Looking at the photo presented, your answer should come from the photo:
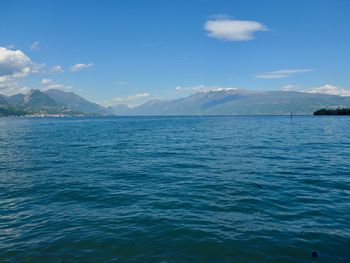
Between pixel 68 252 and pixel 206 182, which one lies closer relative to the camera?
pixel 68 252

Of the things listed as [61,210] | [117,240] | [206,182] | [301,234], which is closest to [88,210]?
[61,210]

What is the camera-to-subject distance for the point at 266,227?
16797mm

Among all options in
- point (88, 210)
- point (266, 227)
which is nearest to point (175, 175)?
point (88, 210)

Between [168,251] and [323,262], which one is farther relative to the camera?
[168,251]

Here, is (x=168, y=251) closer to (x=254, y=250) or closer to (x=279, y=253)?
(x=254, y=250)

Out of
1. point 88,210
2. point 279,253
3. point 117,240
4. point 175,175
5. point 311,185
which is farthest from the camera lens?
point 175,175

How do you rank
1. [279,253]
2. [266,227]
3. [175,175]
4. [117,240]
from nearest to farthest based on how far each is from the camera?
1. [279,253]
2. [117,240]
3. [266,227]
4. [175,175]

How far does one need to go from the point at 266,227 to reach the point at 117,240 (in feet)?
28.2

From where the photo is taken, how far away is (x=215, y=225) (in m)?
17.2

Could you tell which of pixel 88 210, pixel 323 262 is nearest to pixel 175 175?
pixel 88 210

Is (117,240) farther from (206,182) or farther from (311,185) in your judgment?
(311,185)

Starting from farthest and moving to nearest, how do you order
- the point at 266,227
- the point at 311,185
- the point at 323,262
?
the point at 311,185, the point at 266,227, the point at 323,262

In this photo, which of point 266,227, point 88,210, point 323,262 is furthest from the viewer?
point 88,210

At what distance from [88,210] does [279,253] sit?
12.9 metres
